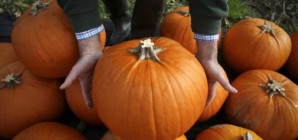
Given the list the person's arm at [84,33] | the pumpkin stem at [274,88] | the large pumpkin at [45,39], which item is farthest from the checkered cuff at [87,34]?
the pumpkin stem at [274,88]

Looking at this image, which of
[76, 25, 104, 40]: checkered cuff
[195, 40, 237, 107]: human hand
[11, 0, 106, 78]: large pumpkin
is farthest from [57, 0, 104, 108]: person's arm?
[195, 40, 237, 107]: human hand

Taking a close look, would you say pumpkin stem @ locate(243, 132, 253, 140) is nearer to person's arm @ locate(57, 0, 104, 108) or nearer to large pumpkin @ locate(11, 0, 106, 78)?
person's arm @ locate(57, 0, 104, 108)

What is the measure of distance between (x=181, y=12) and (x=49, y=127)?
6.45 feet

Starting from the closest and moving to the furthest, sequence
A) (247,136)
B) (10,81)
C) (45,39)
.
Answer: (247,136) < (45,39) < (10,81)

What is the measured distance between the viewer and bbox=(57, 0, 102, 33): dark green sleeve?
1.27m

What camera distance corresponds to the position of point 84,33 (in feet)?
4.39

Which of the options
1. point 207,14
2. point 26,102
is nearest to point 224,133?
point 207,14

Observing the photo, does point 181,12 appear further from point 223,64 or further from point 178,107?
point 178,107

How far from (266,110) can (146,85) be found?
1271mm

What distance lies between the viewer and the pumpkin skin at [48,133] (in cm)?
138

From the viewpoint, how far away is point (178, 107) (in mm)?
1041

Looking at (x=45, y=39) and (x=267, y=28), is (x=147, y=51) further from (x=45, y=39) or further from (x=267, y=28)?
(x=267, y=28)

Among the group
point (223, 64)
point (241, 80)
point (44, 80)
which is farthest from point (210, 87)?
point (44, 80)

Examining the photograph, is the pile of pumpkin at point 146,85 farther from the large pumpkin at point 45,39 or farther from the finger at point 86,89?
the finger at point 86,89
